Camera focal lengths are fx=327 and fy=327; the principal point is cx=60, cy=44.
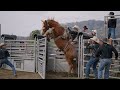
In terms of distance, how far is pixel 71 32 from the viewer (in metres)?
9.88

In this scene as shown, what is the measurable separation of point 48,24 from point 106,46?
2305 mm

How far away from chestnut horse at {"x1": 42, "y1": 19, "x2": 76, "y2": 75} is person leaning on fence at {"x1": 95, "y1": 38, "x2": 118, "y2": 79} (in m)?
1.36

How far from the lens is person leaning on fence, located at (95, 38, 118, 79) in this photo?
27.7 ft

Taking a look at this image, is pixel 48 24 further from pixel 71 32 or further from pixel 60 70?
pixel 60 70

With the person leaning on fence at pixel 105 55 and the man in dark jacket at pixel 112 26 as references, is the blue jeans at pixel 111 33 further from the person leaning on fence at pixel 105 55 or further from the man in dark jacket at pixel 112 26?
the person leaning on fence at pixel 105 55

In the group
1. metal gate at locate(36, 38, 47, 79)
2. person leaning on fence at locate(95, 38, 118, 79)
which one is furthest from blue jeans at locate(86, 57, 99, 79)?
metal gate at locate(36, 38, 47, 79)

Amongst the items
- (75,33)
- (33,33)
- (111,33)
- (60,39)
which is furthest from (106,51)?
(33,33)

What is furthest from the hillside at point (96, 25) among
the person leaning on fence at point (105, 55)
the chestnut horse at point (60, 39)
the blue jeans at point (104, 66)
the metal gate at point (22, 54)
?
the metal gate at point (22, 54)

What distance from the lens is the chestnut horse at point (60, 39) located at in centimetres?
990

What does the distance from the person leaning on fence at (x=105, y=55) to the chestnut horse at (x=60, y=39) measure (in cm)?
136

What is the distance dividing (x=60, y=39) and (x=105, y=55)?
2.01 metres

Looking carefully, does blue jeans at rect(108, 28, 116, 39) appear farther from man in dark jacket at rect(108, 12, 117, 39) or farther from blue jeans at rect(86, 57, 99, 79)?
blue jeans at rect(86, 57, 99, 79)
